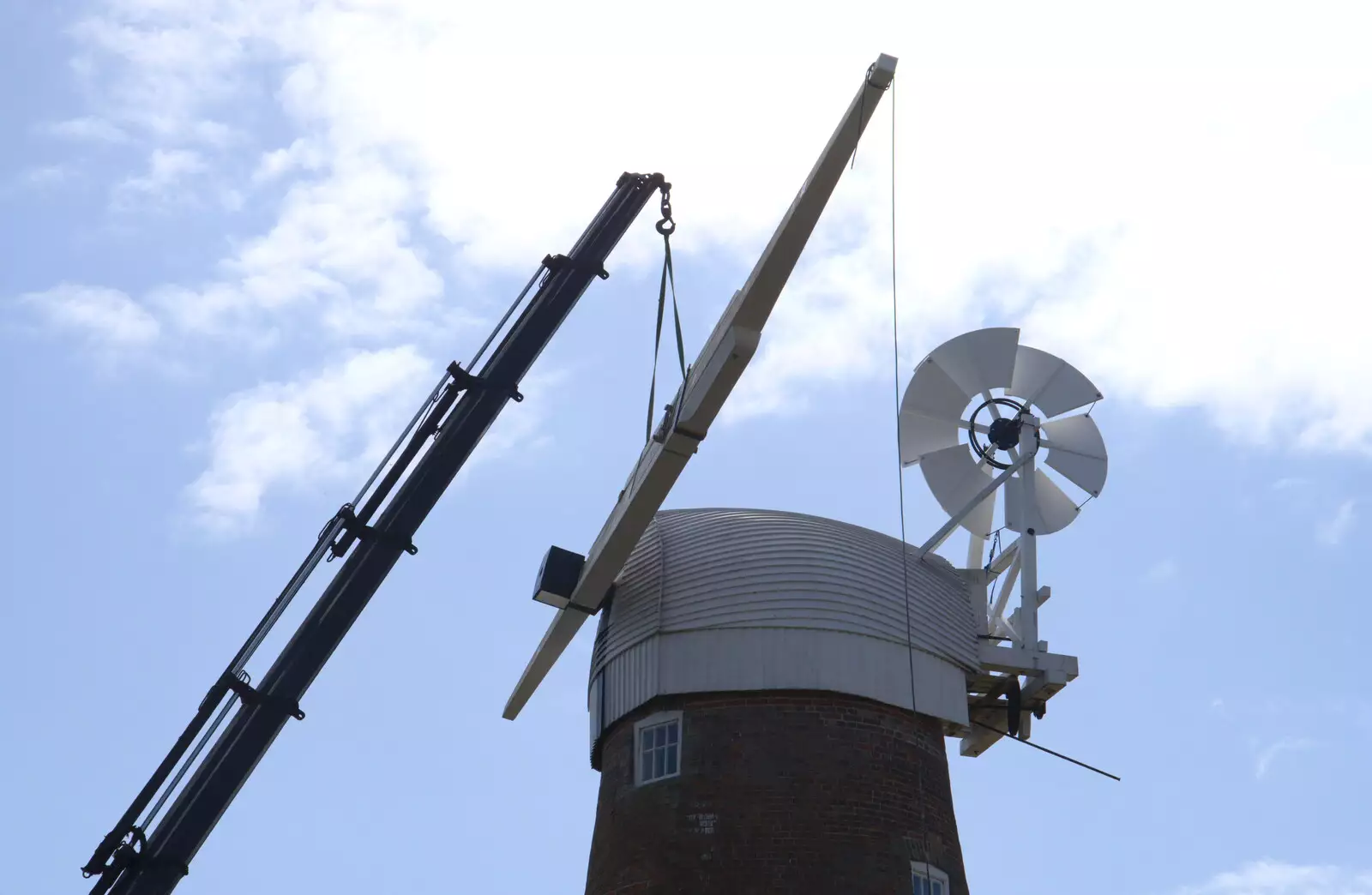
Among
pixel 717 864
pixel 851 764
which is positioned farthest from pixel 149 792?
pixel 851 764

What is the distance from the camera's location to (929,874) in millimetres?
24188

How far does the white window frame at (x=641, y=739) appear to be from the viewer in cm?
2492

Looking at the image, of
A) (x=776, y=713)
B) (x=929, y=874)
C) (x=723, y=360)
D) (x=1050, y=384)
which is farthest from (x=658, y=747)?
(x=1050, y=384)

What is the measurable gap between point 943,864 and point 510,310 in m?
13.5

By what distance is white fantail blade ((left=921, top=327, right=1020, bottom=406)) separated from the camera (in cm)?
2859

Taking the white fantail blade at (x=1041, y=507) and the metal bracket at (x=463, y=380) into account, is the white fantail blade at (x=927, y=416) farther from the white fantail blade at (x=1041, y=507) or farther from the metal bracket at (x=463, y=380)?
the metal bracket at (x=463, y=380)

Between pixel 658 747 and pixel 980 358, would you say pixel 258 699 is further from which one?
pixel 980 358

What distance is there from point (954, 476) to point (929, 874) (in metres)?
7.82

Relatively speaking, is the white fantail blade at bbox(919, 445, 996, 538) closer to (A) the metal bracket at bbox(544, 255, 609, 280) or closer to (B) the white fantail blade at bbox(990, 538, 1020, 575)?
(B) the white fantail blade at bbox(990, 538, 1020, 575)

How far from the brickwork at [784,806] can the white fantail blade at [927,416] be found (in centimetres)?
567

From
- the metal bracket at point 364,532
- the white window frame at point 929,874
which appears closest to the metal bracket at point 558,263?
the metal bracket at point 364,532

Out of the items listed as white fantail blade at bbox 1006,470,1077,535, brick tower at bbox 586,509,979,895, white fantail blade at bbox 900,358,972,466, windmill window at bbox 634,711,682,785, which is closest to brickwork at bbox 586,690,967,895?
brick tower at bbox 586,509,979,895

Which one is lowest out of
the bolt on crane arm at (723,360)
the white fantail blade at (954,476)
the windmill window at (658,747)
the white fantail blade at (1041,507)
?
the windmill window at (658,747)

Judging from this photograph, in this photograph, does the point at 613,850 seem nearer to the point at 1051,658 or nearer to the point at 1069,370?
the point at 1051,658
